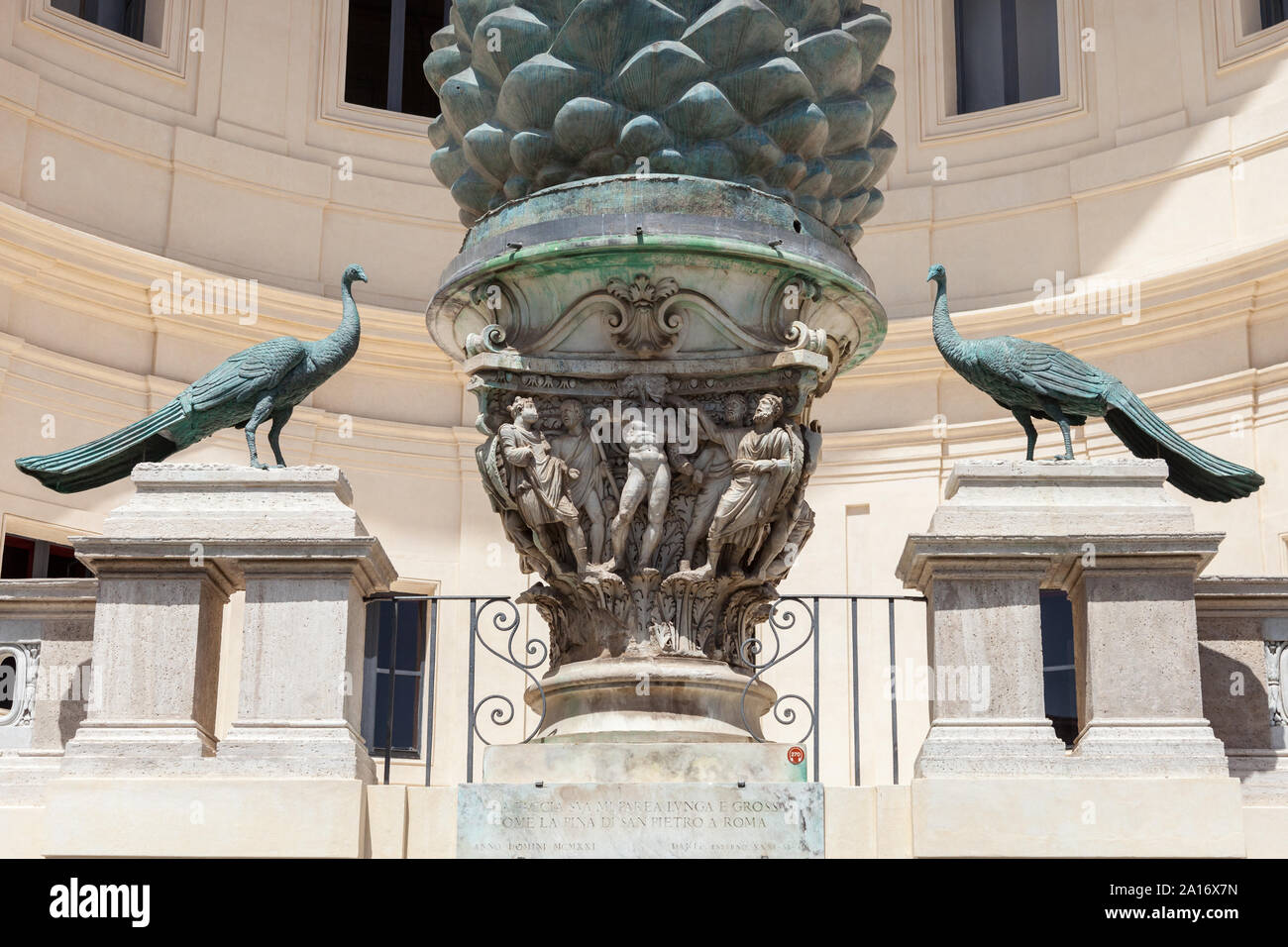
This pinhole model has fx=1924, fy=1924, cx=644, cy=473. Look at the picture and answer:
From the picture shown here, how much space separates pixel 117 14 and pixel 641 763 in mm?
14186

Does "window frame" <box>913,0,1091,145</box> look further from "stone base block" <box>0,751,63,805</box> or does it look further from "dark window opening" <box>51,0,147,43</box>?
"stone base block" <box>0,751,63,805</box>

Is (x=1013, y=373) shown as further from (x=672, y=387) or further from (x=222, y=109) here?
(x=222, y=109)

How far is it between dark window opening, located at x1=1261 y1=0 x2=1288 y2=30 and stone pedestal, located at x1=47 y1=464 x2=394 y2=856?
13.3m

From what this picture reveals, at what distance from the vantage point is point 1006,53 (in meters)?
19.9

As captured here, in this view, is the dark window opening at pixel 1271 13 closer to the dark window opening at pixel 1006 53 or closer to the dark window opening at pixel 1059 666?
the dark window opening at pixel 1006 53

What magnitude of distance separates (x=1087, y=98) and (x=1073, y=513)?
1247 cm

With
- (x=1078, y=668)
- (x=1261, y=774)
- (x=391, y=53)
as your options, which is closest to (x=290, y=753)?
(x=1078, y=668)

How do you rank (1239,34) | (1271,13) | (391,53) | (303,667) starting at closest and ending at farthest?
(303,667), (1239,34), (1271,13), (391,53)

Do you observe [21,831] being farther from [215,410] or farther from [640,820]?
[640,820]

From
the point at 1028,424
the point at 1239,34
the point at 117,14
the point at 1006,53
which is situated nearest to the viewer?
the point at 1028,424

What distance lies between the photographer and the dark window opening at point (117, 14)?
1884cm

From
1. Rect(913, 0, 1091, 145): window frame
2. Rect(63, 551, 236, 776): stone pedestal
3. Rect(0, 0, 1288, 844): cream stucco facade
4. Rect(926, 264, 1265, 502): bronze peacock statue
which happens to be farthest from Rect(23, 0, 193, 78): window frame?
Rect(926, 264, 1265, 502): bronze peacock statue

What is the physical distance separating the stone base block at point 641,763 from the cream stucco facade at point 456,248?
30.7 ft

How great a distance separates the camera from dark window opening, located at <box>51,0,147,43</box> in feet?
61.8
